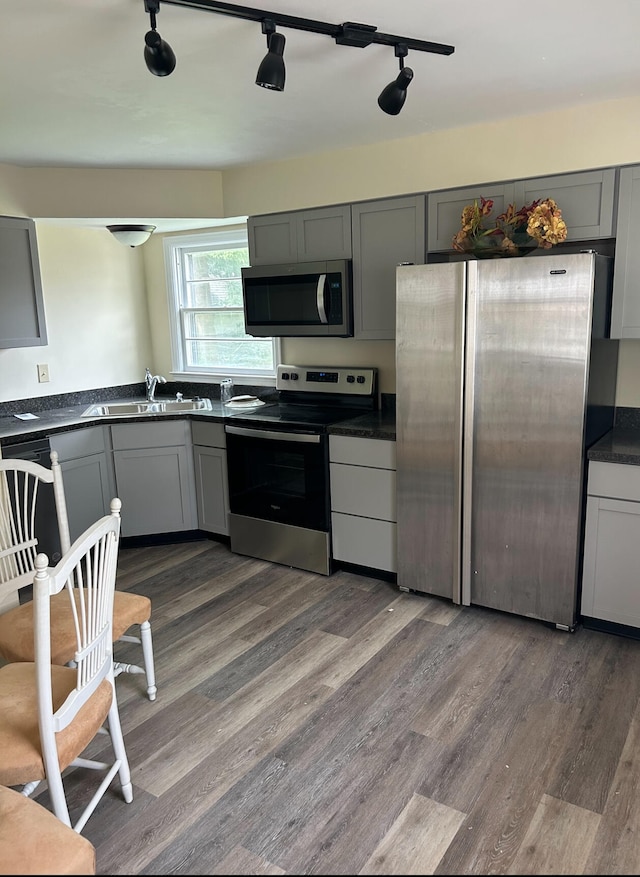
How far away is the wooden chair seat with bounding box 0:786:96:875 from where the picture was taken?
1.24 m

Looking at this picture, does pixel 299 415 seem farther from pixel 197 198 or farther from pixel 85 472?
pixel 197 198

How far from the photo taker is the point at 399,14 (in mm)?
1954

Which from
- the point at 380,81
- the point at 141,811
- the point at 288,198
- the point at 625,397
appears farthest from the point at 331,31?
the point at 141,811

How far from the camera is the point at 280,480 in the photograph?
3746 mm

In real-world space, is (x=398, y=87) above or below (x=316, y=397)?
above

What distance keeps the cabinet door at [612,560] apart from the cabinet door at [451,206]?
4.88 ft

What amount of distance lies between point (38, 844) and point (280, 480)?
255cm

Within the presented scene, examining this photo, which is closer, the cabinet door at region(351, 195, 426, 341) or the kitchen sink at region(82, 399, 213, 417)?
the cabinet door at region(351, 195, 426, 341)

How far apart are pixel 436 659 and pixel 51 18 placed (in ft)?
8.85

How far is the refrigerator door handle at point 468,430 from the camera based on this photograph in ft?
9.55

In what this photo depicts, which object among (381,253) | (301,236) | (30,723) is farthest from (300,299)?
(30,723)

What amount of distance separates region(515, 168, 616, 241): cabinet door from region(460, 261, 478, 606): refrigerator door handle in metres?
0.53

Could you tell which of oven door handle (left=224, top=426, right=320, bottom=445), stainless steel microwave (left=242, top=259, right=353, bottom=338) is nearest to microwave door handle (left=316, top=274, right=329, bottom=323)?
stainless steel microwave (left=242, top=259, right=353, bottom=338)

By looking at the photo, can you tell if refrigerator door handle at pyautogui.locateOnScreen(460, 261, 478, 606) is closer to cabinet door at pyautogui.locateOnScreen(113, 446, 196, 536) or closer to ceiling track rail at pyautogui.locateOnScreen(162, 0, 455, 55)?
ceiling track rail at pyautogui.locateOnScreen(162, 0, 455, 55)
